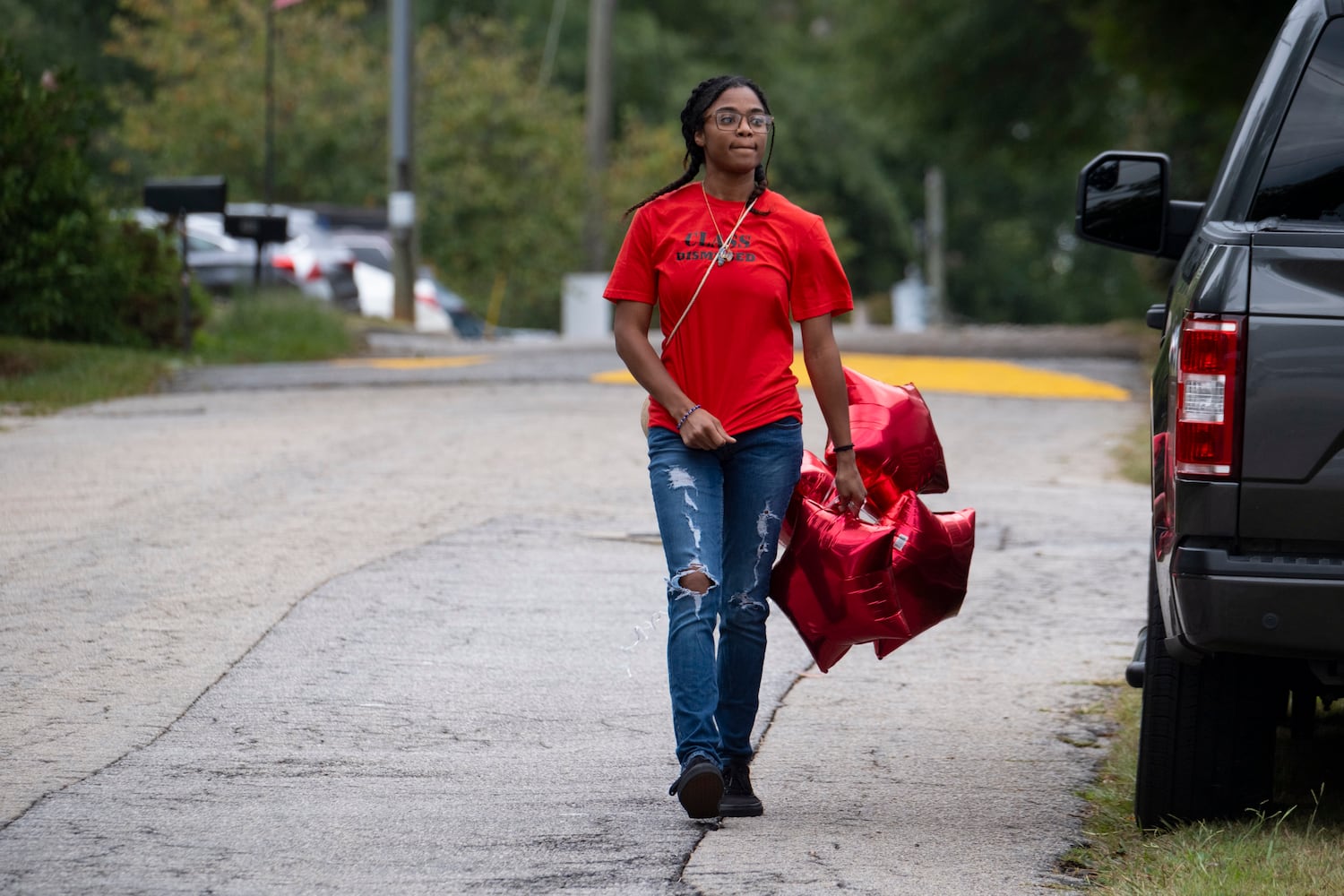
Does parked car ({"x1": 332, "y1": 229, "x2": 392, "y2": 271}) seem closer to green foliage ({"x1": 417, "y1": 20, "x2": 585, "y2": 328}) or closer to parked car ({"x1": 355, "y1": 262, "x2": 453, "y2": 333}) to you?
parked car ({"x1": 355, "y1": 262, "x2": 453, "y2": 333})

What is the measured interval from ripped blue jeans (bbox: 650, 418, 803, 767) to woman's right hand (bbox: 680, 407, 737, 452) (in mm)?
92

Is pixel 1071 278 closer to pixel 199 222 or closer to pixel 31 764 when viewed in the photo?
pixel 199 222

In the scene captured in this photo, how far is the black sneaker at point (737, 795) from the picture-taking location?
4.77 m

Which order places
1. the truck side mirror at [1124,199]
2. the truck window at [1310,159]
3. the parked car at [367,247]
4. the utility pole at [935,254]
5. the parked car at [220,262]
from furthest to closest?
the utility pole at [935,254], the parked car at [367,247], the parked car at [220,262], the truck side mirror at [1124,199], the truck window at [1310,159]

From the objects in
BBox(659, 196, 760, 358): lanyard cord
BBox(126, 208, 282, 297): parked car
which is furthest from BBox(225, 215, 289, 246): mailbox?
BBox(659, 196, 760, 358): lanyard cord

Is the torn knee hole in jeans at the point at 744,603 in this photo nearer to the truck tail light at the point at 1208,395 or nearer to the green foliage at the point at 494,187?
the truck tail light at the point at 1208,395

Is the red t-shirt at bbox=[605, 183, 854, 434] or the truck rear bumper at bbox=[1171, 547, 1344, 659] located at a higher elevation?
the red t-shirt at bbox=[605, 183, 854, 434]

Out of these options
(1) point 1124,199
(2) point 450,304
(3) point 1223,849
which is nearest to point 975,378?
(1) point 1124,199

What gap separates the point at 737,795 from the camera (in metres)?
4.80

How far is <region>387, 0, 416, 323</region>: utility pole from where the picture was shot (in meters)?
24.9

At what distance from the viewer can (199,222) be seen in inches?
1123

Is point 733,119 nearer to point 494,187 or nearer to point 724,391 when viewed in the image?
point 724,391

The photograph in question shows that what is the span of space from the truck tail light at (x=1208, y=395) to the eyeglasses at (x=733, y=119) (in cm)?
119

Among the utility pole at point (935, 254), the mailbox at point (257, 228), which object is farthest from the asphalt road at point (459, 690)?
the utility pole at point (935, 254)
